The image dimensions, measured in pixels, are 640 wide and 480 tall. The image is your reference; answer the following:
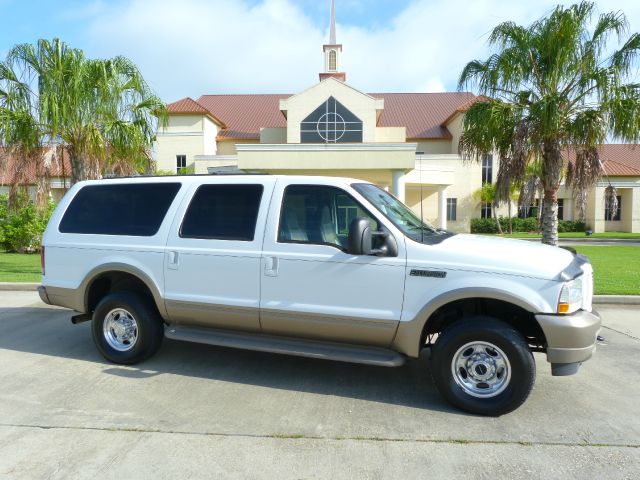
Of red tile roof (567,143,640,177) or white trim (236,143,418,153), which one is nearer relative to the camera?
white trim (236,143,418,153)

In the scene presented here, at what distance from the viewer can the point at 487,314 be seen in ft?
15.4

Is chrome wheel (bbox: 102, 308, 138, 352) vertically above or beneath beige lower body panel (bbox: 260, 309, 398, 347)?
beneath

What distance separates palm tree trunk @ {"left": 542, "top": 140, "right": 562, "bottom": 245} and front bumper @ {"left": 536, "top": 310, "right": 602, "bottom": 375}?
6.95 m

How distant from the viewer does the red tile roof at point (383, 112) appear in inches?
1772

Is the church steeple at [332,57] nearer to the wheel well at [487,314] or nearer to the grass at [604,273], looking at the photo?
the grass at [604,273]

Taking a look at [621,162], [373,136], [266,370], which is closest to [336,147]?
[373,136]

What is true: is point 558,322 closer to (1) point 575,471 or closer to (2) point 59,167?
(1) point 575,471

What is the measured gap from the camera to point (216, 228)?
17.1 feet

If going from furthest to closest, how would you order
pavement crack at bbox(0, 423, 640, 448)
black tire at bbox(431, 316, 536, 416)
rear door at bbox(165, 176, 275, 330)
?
1. rear door at bbox(165, 176, 275, 330)
2. black tire at bbox(431, 316, 536, 416)
3. pavement crack at bbox(0, 423, 640, 448)

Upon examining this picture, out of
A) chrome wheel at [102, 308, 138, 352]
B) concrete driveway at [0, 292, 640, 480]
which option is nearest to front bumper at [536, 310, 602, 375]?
concrete driveway at [0, 292, 640, 480]

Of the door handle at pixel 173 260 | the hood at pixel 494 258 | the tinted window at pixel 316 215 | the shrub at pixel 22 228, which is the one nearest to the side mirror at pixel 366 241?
the hood at pixel 494 258

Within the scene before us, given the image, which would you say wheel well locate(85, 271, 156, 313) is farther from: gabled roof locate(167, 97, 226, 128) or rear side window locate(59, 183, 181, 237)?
gabled roof locate(167, 97, 226, 128)

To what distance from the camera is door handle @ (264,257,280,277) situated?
15.9 feet

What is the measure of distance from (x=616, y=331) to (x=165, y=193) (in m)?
6.43
